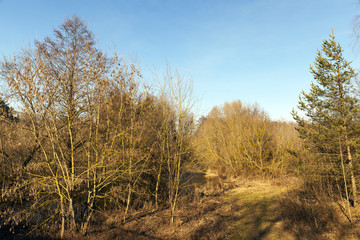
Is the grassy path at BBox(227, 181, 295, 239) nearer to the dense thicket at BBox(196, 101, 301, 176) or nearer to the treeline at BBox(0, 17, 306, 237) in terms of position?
the treeline at BBox(0, 17, 306, 237)

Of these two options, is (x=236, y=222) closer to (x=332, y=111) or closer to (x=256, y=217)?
(x=256, y=217)

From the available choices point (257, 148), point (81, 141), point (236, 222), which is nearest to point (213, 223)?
point (236, 222)

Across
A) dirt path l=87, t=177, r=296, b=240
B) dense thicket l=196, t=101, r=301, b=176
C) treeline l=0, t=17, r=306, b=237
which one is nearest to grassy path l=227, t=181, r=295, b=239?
dirt path l=87, t=177, r=296, b=240

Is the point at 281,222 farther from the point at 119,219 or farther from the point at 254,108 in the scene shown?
the point at 254,108

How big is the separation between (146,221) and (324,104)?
870 centimetres

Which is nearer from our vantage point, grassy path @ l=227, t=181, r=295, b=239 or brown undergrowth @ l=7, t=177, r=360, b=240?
brown undergrowth @ l=7, t=177, r=360, b=240

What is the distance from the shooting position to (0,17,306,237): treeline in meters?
6.04

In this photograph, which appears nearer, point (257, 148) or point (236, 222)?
point (236, 222)

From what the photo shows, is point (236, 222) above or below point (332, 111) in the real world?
below

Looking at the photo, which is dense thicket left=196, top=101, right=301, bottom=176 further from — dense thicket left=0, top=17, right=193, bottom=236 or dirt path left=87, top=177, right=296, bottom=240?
dense thicket left=0, top=17, right=193, bottom=236

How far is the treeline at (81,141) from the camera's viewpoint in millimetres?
6035

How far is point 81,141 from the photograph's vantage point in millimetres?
7711

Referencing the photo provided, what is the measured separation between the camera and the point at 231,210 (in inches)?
371

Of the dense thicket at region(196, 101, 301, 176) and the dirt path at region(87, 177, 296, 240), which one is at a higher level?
the dense thicket at region(196, 101, 301, 176)
